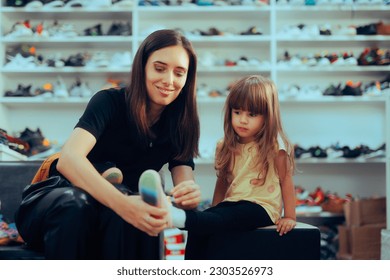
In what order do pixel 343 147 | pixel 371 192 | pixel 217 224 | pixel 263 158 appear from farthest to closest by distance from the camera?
1. pixel 371 192
2. pixel 343 147
3. pixel 263 158
4. pixel 217 224

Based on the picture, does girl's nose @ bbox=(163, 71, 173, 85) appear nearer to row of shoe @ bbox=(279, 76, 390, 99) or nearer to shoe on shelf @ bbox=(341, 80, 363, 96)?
row of shoe @ bbox=(279, 76, 390, 99)

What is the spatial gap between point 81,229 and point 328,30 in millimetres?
3170

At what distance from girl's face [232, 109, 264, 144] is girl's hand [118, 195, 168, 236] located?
588 millimetres

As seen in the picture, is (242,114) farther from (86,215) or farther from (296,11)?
(296,11)

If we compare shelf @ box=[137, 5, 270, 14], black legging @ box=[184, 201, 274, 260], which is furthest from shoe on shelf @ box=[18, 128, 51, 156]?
black legging @ box=[184, 201, 274, 260]

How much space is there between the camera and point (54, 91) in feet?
13.0

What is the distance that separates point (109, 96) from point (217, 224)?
453mm

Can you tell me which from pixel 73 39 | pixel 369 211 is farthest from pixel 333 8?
pixel 73 39

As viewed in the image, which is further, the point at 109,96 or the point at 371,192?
the point at 371,192

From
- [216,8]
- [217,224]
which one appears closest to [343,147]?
[216,8]

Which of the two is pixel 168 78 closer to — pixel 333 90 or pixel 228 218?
pixel 228 218

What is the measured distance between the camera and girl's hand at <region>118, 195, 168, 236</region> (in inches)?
48.5

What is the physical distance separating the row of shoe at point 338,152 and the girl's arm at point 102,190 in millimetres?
2711

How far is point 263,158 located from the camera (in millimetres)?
1740
